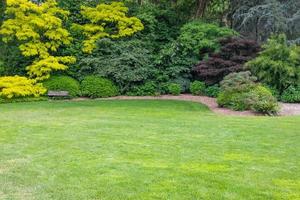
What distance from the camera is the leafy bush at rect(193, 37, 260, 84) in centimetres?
1884

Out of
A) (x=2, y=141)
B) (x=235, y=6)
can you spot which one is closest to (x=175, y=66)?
(x=235, y=6)

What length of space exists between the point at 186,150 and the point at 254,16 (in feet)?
51.4

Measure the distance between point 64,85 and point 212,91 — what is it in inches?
245

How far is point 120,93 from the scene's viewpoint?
64.4ft

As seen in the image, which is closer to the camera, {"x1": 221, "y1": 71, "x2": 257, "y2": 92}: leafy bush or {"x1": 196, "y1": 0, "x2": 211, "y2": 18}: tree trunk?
{"x1": 221, "y1": 71, "x2": 257, "y2": 92}: leafy bush

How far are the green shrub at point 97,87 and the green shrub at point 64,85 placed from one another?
323 millimetres

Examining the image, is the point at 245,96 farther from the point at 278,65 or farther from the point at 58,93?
the point at 58,93

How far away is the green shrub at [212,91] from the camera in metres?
18.9

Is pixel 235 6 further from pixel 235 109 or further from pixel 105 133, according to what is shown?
pixel 105 133

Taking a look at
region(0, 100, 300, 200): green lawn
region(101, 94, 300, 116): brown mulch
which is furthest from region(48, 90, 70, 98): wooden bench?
region(0, 100, 300, 200): green lawn

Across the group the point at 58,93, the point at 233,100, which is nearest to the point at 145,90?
the point at 58,93

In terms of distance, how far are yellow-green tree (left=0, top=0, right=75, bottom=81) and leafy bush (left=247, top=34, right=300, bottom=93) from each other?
806cm

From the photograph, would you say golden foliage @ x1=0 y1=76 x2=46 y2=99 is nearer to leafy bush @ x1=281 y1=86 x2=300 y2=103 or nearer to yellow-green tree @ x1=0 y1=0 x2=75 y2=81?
yellow-green tree @ x1=0 y1=0 x2=75 y2=81

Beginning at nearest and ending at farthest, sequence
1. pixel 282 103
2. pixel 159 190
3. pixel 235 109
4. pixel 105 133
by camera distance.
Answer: pixel 159 190 < pixel 105 133 < pixel 235 109 < pixel 282 103
